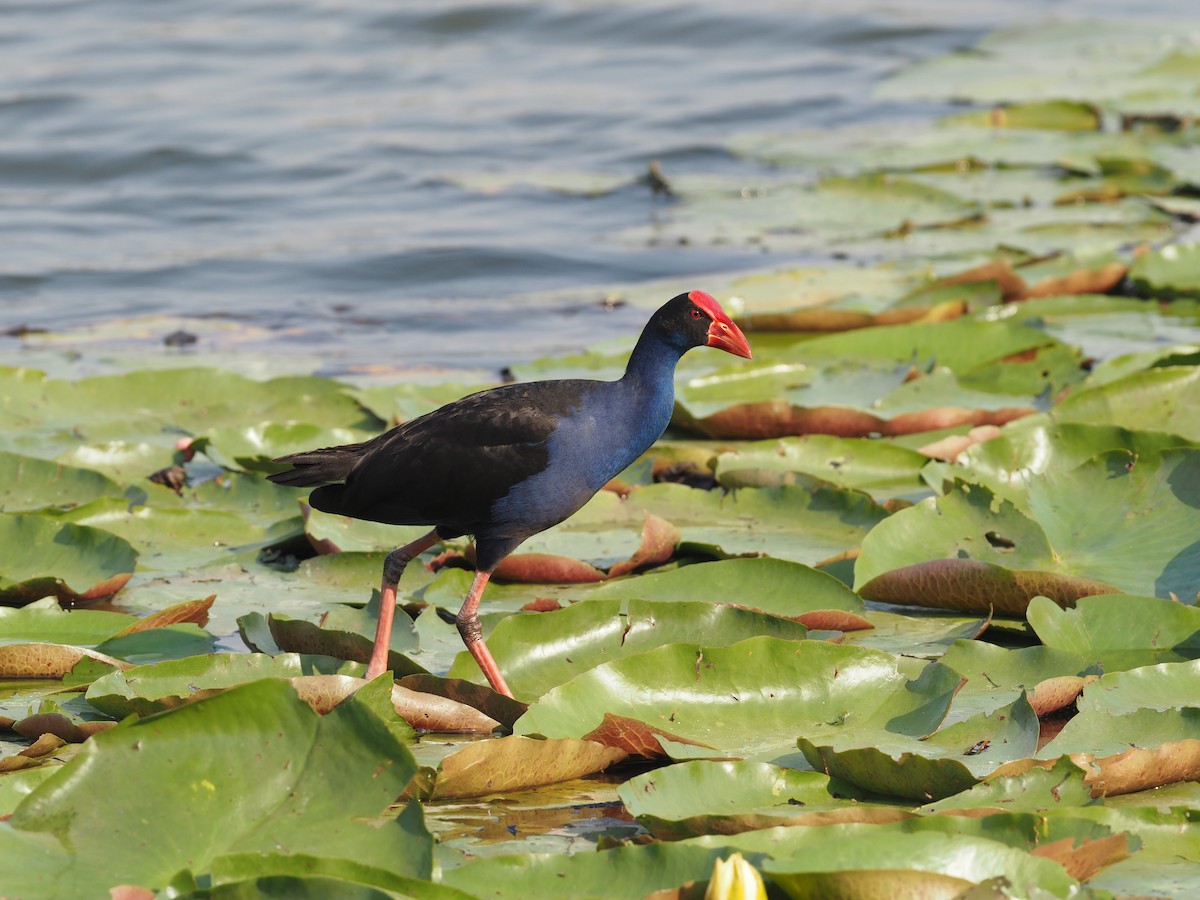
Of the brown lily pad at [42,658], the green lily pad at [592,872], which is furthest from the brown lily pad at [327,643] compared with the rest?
the green lily pad at [592,872]

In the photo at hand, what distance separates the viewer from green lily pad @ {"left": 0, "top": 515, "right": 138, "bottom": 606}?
3559mm

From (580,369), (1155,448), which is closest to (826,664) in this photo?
(1155,448)

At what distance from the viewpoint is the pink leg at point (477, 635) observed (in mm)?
→ 3000

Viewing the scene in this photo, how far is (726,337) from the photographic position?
11.7ft

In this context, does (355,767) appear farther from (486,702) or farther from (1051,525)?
(1051,525)

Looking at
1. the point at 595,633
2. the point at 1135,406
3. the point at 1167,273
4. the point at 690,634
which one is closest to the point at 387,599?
the point at 595,633

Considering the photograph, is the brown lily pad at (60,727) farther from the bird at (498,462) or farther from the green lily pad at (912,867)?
the green lily pad at (912,867)

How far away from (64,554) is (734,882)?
2.17 meters

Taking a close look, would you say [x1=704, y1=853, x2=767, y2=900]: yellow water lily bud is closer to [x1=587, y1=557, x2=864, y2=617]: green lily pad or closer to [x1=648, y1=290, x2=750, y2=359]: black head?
[x1=587, y1=557, x2=864, y2=617]: green lily pad

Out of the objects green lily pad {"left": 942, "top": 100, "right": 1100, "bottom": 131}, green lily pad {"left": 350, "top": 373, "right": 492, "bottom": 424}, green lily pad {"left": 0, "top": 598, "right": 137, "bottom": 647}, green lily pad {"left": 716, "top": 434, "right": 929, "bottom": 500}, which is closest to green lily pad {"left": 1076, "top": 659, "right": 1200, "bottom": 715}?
green lily pad {"left": 716, "top": 434, "right": 929, "bottom": 500}

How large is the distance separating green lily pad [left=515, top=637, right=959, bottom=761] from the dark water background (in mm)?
3774

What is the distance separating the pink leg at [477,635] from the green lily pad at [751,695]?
19 cm

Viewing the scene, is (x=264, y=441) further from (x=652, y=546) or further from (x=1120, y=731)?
(x=1120, y=731)

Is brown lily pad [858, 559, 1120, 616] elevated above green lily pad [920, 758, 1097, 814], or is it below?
below
